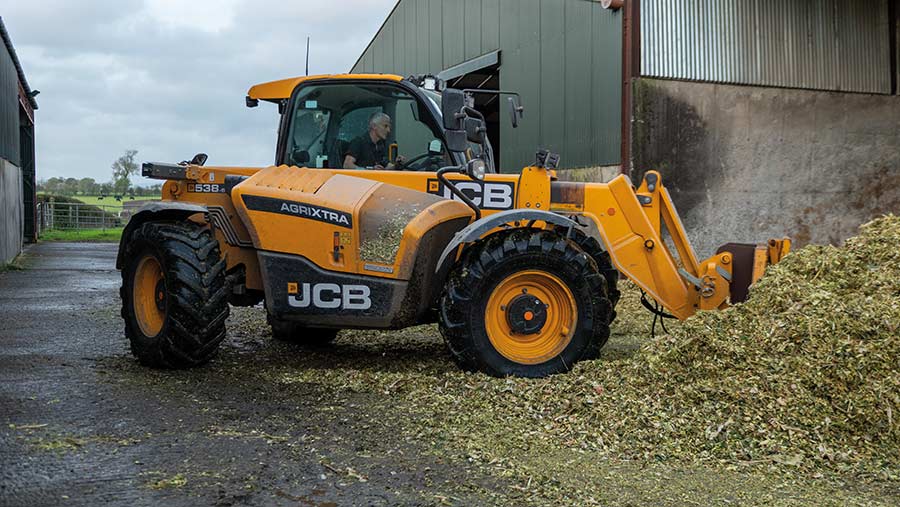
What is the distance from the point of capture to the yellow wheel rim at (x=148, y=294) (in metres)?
7.03

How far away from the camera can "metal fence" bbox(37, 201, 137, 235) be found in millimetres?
35406

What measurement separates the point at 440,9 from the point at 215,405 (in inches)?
632

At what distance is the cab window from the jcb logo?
1.05 m

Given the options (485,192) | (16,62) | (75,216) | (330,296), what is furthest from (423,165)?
(75,216)

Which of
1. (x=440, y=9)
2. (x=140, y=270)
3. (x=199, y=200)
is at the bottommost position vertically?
(x=140, y=270)

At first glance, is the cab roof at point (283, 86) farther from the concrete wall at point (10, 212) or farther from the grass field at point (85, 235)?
the grass field at point (85, 235)

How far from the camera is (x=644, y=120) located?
43.3 feet

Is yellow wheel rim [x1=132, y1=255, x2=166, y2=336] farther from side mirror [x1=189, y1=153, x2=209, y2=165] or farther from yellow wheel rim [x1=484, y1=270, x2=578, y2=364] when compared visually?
yellow wheel rim [x1=484, y1=270, x2=578, y2=364]

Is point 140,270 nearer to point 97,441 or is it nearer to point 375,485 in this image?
point 97,441

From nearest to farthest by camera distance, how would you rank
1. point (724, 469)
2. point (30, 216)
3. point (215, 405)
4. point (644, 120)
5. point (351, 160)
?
1. point (724, 469)
2. point (215, 405)
3. point (351, 160)
4. point (644, 120)
5. point (30, 216)

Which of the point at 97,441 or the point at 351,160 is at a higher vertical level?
the point at 351,160

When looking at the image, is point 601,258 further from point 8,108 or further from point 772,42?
point 8,108

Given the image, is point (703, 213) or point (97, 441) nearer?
point (97, 441)

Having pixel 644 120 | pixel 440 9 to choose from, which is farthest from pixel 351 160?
pixel 440 9
